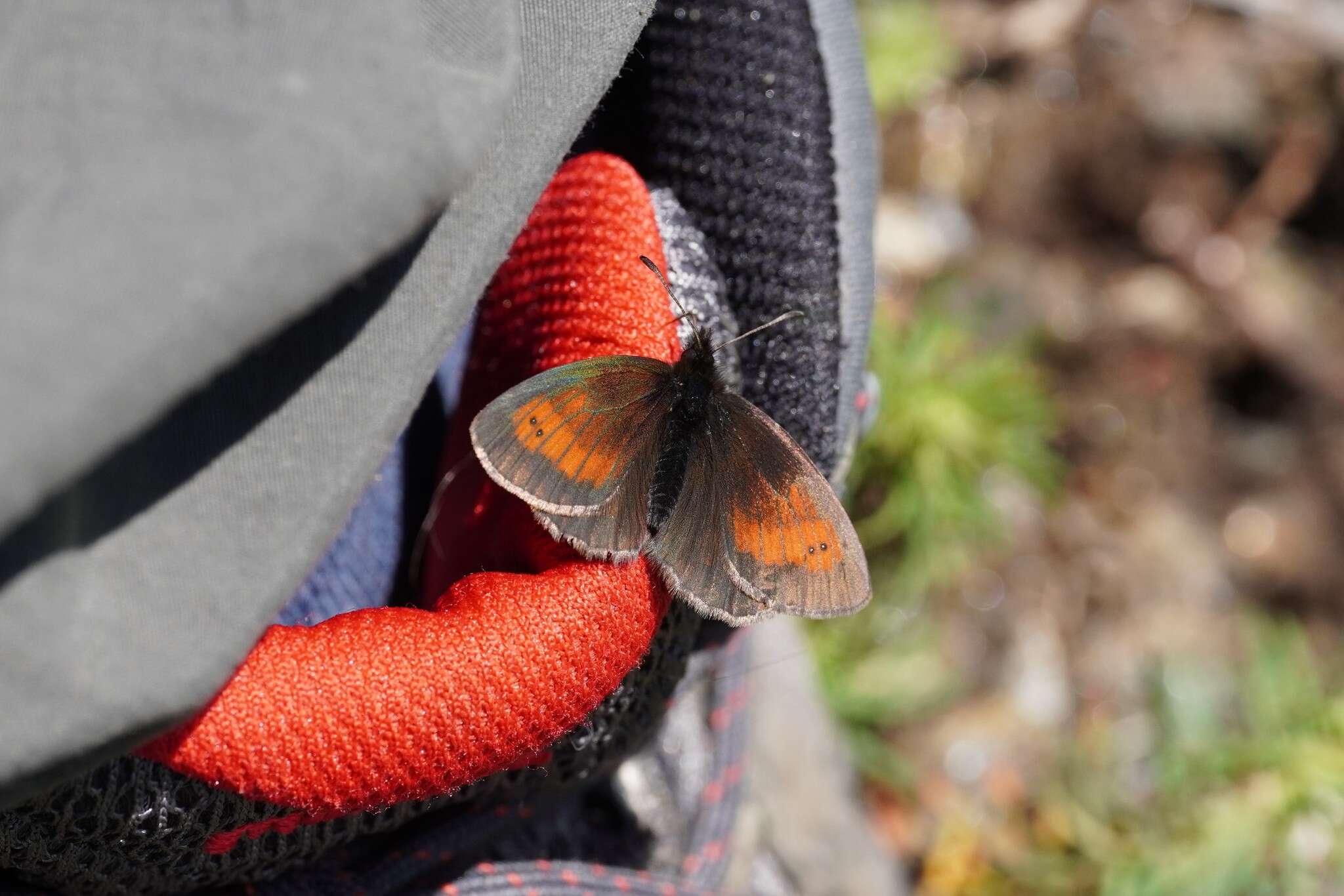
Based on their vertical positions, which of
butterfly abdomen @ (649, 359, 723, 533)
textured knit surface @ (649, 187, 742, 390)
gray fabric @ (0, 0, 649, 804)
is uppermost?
Answer: gray fabric @ (0, 0, 649, 804)

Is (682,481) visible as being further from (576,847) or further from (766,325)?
(576,847)

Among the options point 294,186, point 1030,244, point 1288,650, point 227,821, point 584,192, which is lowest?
point 1288,650

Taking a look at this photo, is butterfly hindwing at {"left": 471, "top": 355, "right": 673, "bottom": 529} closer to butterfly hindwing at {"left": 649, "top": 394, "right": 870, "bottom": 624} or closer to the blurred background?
butterfly hindwing at {"left": 649, "top": 394, "right": 870, "bottom": 624}

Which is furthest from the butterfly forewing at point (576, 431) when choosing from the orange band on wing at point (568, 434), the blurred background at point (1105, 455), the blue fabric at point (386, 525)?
the blurred background at point (1105, 455)

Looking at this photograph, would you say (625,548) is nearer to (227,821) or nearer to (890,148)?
(227,821)

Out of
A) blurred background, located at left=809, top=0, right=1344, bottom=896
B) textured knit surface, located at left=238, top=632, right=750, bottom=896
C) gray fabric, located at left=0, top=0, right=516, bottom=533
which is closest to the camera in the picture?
gray fabric, located at left=0, top=0, right=516, bottom=533

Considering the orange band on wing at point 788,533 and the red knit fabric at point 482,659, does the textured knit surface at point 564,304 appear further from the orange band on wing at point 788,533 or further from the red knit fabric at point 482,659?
the orange band on wing at point 788,533

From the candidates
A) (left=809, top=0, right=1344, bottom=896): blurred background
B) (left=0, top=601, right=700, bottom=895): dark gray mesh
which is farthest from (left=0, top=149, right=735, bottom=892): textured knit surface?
(left=809, top=0, right=1344, bottom=896): blurred background

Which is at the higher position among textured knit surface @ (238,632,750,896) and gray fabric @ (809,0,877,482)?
gray fabric @ (809,0,877,482)

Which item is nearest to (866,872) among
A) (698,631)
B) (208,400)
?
(698,631)
